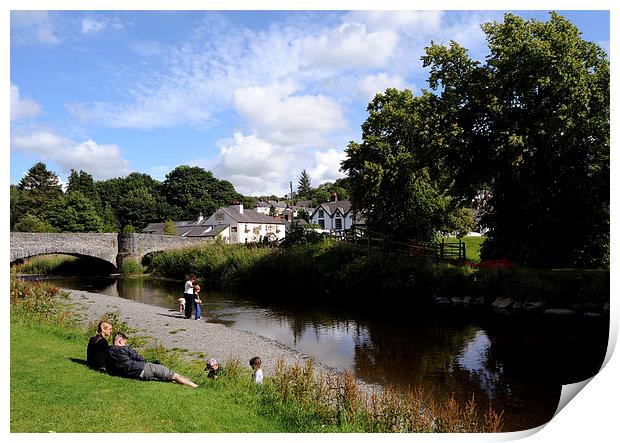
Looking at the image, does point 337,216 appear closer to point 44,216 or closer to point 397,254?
point 397,254

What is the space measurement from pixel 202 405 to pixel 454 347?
736 cm

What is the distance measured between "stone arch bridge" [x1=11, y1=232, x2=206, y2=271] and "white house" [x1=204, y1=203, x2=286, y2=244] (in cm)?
1303

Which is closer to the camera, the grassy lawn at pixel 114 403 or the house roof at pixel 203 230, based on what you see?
the grassy lawn at pixel 114 403

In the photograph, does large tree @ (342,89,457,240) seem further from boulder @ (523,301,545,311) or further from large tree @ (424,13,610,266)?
boulder @ (523,301,545,311)

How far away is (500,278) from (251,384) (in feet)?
39.2

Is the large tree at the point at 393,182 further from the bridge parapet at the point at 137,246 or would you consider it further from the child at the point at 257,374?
the child at the point at 257,374

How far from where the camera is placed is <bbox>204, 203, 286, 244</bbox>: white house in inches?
1817

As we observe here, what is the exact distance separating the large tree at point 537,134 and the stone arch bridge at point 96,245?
17.2 metres

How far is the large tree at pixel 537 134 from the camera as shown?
12773 mm

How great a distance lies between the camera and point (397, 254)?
21.8m

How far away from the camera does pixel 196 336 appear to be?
12.1 metres

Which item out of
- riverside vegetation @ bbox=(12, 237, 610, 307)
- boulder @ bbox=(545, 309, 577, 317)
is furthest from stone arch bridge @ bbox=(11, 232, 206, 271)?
boulder @ bbox=(545, 309, 577, 317)

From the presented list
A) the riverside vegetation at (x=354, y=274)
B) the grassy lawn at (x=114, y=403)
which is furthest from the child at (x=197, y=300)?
the grassy lawn at (x=114, y=403)

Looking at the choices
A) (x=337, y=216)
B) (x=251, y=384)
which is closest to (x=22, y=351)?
(x=251, y=384)
